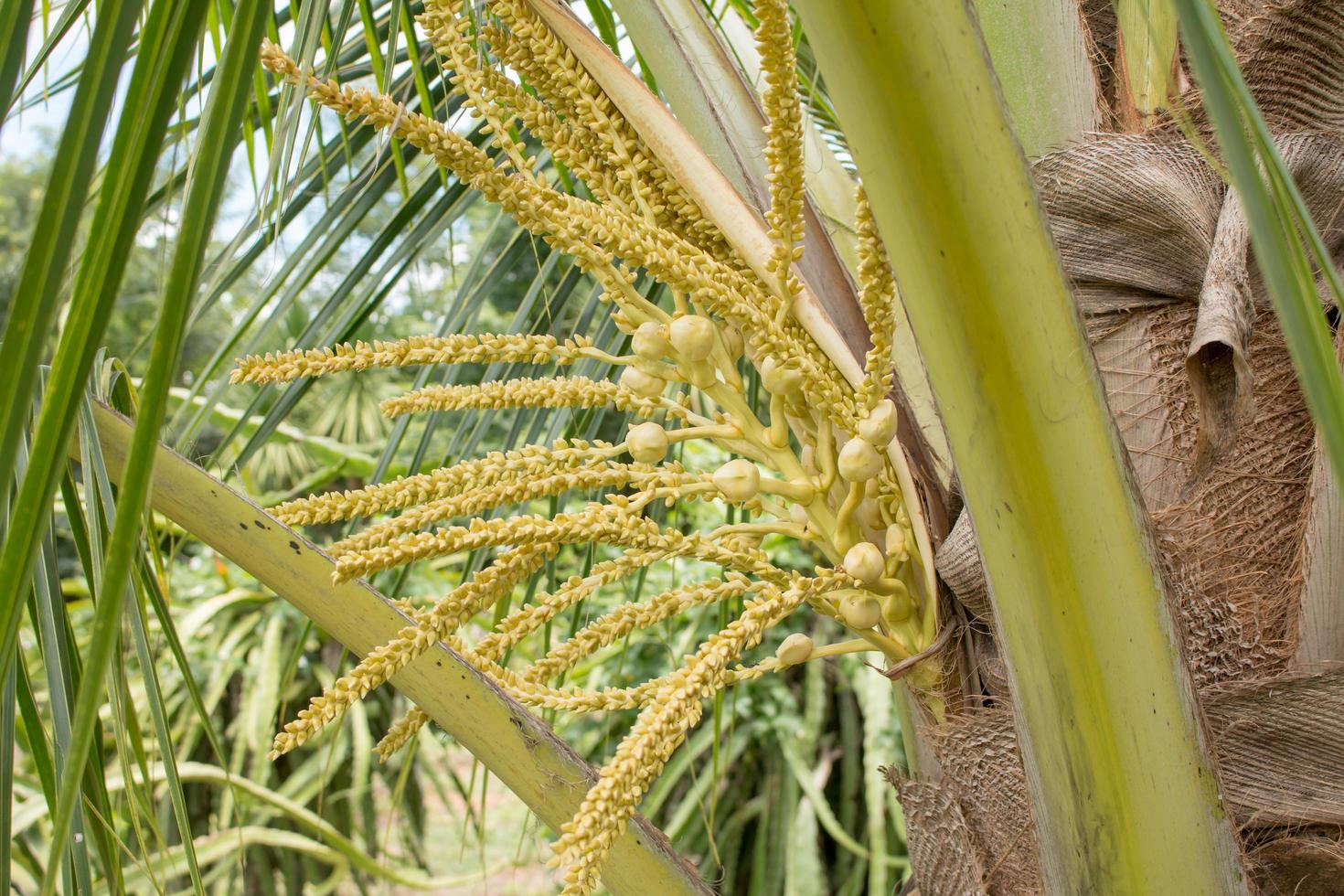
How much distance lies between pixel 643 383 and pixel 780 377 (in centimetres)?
8

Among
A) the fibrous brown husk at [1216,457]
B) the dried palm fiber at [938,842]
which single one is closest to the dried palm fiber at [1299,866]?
the fibrous brown husk at [1216,457]

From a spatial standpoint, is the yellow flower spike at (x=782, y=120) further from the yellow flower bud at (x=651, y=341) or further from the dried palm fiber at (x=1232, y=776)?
the dried palm fiber at (x=1232, y=776)

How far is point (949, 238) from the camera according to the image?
13.3 inches

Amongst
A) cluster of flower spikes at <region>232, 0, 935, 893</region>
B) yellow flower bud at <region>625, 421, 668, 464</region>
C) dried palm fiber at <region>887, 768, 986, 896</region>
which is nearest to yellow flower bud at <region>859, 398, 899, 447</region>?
cluster of flower spikes at <region>232, 0, 935, 893</region>

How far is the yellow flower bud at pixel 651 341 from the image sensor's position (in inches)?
21.2

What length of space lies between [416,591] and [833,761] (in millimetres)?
1040

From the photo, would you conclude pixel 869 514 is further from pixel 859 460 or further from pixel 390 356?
pixel 390 356

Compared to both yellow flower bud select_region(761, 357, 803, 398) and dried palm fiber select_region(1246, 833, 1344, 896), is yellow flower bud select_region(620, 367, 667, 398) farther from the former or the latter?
dried palm fiber select_region(1246, 833, 1344, 896)

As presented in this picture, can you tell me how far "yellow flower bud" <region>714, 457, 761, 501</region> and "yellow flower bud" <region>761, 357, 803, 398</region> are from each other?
4 cm

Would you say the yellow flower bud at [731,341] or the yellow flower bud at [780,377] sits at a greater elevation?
the yellow flower bud at [731,341]

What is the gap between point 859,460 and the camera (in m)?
0.52

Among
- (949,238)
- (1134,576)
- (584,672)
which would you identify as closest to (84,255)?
(949,238)

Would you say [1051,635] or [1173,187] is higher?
[1173,187]

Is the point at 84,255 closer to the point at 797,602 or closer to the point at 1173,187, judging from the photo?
the point at 797,602
